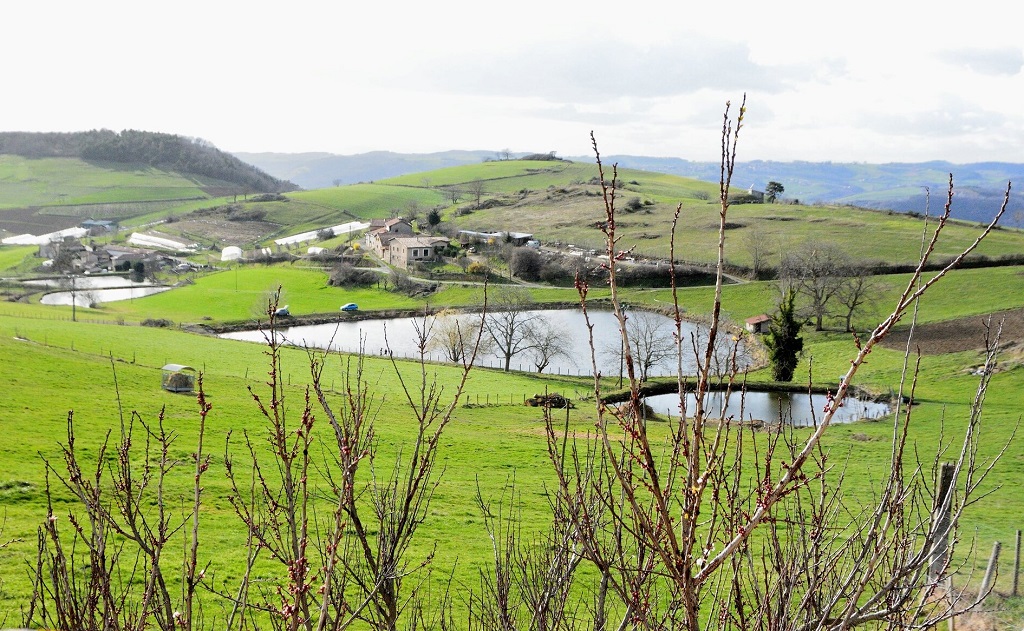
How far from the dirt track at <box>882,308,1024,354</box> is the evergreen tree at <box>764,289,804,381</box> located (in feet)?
28.7

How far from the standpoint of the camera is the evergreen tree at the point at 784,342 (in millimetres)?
48094

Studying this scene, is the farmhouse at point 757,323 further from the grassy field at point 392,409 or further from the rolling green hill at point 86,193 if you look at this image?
the rolling green hill at point 86,193

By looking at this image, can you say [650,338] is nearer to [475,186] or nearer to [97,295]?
[97,295]

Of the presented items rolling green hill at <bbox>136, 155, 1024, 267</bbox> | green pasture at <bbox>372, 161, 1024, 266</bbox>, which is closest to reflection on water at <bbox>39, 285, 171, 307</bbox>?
rolling green hill at <bbox>136, 155, 1024, 267</bbox>

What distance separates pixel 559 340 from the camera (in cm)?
5828

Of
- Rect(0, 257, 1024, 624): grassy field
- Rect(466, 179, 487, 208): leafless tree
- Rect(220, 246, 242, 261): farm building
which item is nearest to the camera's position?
Rect(0, 257, 1024, 624): grassy field

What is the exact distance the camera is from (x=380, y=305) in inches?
3196

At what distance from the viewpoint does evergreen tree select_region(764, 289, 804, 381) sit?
48094 millimetres

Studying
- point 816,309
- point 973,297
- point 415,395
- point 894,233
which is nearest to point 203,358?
point 415,395

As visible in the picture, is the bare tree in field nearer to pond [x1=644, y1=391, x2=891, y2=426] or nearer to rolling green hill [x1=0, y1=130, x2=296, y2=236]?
pond [x1=644, y1=391, x2=891, y2=426]

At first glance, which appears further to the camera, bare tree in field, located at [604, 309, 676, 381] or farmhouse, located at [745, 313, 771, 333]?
farmhouse, located at [745, 313, 771, 333]

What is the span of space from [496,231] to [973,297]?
61087mm

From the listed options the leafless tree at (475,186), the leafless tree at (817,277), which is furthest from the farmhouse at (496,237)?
the leafless tree at (475,186)

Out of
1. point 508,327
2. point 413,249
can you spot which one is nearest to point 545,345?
point 508,327
